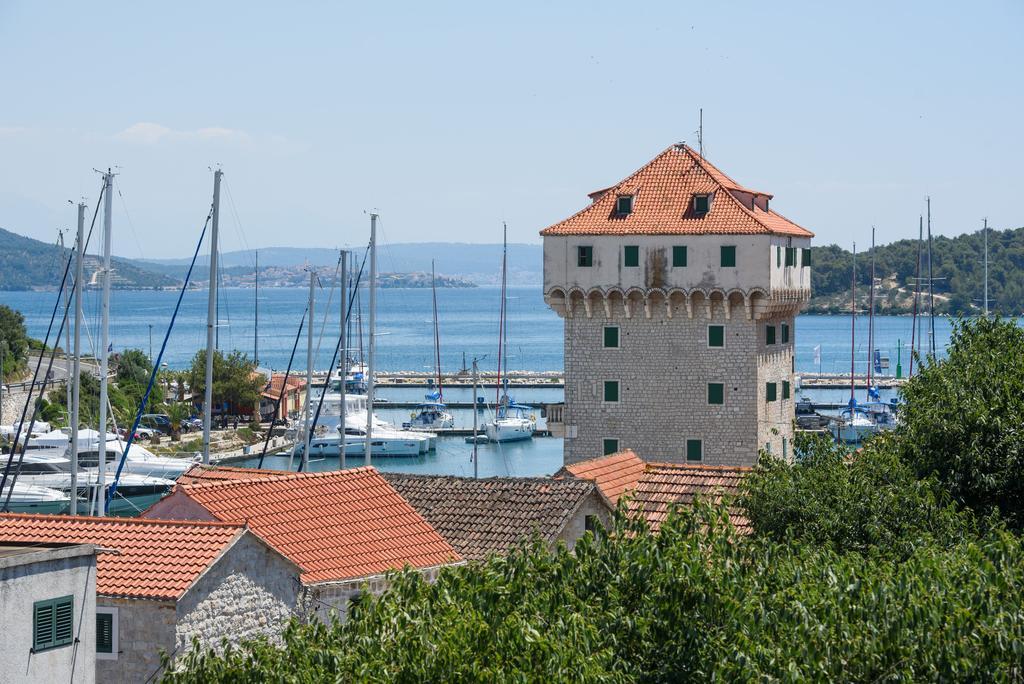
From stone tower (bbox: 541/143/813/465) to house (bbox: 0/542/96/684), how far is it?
26.2 meters

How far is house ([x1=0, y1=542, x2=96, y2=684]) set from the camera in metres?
16.0

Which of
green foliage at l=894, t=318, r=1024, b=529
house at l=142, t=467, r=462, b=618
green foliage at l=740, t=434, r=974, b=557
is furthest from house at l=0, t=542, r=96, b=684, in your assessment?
green foliage at l=894, t=318, r=1024, b=529

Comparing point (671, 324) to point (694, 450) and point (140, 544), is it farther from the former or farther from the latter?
point (140, 544)

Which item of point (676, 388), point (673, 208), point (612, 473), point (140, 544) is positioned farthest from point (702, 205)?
point (140, 544)

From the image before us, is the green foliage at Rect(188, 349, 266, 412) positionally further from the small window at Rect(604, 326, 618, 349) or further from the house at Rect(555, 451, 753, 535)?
the house at Rect(555, 451, 753, 535)

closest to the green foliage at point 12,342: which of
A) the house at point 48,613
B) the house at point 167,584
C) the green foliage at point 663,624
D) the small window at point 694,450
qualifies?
the small window at point 694,450

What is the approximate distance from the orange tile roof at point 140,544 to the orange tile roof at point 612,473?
10.7 metres

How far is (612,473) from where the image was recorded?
31.4m

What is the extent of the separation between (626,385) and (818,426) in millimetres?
47838

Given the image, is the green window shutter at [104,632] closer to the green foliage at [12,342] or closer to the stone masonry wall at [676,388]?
the stone masonry wall at [676,388]

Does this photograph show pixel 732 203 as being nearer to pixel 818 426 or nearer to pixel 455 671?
pixel 455 671

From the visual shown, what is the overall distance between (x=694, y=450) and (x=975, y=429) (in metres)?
15.3

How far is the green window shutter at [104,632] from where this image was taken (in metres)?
19.2

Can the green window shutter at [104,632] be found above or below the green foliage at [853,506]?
below
